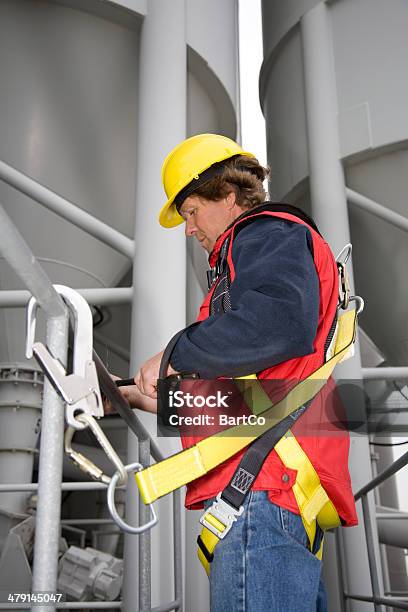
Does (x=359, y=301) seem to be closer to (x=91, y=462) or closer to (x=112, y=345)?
(x=91, y=462)

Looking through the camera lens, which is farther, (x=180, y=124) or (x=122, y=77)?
(x=122, y=77)

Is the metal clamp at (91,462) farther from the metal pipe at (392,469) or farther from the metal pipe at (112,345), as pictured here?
the metal pipe at (112,345)

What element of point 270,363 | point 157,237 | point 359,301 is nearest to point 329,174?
point 157,237

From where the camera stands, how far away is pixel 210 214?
1336 mm

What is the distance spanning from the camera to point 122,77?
320 centimetres

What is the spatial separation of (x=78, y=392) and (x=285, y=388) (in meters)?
0.42

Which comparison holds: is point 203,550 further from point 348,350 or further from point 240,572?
point 348,350

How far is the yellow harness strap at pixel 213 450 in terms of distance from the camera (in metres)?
0.95

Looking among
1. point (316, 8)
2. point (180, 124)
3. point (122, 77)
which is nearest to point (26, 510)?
point (180, 124)

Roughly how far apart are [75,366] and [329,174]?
3.01 meters

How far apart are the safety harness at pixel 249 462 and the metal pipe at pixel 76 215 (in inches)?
58.8

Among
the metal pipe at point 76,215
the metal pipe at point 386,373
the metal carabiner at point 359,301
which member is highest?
the metal pipe at point 76,215

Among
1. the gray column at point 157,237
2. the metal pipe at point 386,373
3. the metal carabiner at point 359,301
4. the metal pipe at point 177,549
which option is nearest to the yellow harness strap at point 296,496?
the metal carabiner at point 359,301

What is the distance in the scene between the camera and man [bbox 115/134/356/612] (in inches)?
36.9
